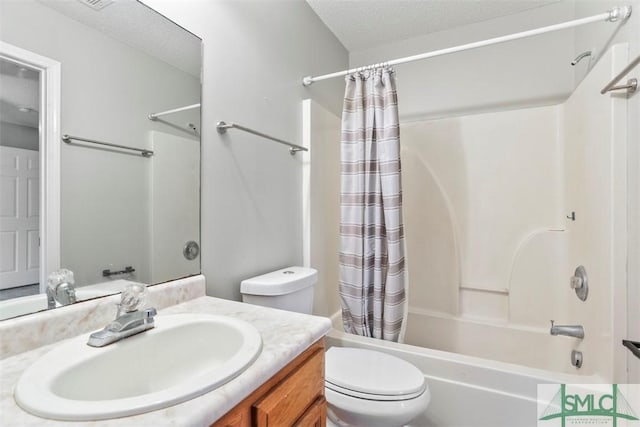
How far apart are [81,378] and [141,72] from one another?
0.86 meters

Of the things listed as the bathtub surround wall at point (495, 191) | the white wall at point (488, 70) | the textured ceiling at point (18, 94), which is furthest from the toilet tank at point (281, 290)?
the white wall at point (488, 70)

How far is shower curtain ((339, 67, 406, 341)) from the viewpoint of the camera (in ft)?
5.31

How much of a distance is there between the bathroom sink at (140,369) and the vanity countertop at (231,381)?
11 mm

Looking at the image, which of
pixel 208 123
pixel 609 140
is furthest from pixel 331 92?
pixel 609 140

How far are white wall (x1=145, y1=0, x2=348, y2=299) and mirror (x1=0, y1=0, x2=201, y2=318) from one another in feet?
0.24

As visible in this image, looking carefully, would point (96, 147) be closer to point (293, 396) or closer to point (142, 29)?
point (142, 29)

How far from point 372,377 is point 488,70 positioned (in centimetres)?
214

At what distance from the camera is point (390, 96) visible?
64.1 inches

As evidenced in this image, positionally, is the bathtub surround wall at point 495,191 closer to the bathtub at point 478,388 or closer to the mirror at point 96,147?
the bathtub at point 478,388

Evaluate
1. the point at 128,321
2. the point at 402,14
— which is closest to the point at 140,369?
the point at 128,321

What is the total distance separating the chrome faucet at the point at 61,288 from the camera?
2.38 feet

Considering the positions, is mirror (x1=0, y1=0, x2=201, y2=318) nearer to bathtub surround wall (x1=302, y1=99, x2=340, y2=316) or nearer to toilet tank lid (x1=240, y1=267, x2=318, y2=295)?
toilet tank lid (x1=240, y1=267, x2=318, y2=295)

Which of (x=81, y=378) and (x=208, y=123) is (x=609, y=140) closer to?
(x=208, y=123)

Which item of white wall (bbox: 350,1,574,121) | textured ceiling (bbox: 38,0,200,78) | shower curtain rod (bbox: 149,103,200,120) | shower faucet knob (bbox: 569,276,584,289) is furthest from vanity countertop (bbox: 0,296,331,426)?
white wall (bbox: 350,1,574,121)
